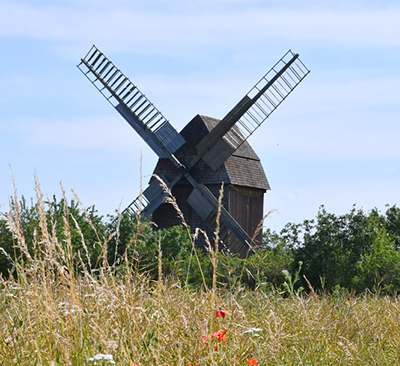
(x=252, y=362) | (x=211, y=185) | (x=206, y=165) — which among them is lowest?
(x=252, y=362)

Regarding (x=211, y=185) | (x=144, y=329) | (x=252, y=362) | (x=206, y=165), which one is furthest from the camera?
(x=206, y=165)

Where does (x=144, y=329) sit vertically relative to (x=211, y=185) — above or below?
below

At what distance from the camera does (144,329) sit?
14.6ft

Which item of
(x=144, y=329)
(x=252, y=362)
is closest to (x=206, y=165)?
(x=144, y=329)

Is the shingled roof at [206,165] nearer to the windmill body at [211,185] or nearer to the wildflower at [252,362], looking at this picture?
the windmill body at [211,185]

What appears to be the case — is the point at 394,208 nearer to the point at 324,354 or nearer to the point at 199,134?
the point at 199,134

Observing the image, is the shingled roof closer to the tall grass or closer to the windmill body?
the windmill body

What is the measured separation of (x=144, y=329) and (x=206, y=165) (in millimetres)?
17168

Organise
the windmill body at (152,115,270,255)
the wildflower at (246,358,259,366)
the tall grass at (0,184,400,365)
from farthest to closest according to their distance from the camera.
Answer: the windmill body at (152,115,270,255), the tall grass at (0,184,400,365), the wildflower at (246,358,259,366)

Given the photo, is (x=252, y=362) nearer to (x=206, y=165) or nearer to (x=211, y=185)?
(x=211, y=185)

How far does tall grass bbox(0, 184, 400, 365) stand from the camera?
3.60 m

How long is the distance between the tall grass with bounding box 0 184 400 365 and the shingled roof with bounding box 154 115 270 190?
15492 millimetres

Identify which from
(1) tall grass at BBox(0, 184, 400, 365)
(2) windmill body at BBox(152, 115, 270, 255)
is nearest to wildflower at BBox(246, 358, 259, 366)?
(1) tall grass at BBox(0, 184, 400, 365)

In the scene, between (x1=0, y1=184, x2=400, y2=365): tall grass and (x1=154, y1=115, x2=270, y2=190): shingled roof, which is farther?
(x1=154, y1=115, x2=270, y2=190): shingled roof
